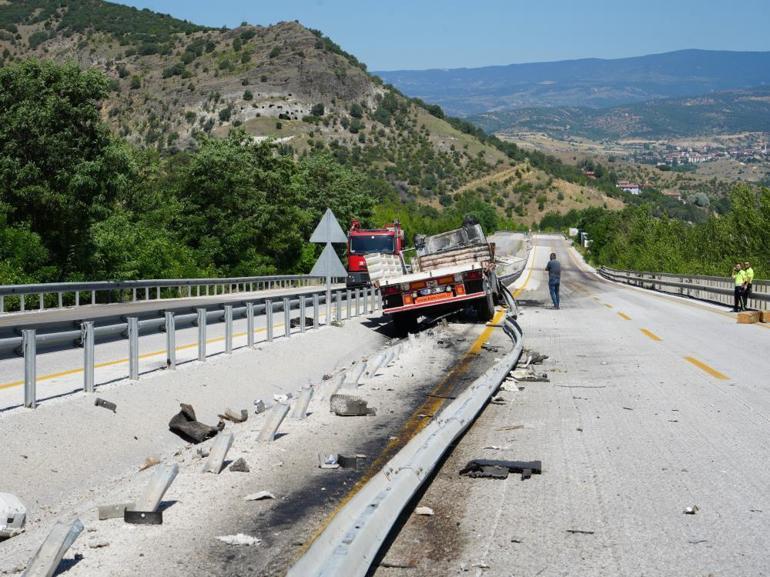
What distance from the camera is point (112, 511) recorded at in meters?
7.07

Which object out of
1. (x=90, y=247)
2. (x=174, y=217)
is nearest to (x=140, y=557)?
(x=90, y=247)

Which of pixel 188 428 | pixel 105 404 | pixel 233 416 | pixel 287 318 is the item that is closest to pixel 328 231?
pixel 287 318

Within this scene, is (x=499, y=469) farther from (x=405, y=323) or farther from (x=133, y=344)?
(x=405, y=323)

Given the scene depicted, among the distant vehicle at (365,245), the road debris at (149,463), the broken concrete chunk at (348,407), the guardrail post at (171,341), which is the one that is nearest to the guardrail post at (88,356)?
the road debris at (149,463)

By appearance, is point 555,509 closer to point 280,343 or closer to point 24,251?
point 280,343

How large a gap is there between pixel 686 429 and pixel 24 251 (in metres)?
31.6

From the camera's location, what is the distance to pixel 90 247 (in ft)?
136

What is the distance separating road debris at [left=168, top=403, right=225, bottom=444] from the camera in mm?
11250

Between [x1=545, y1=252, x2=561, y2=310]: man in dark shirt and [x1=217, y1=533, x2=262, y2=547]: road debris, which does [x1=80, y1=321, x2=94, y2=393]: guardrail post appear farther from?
[x1=545, y1=252, x2=561, y2=310]: man in dark shirt

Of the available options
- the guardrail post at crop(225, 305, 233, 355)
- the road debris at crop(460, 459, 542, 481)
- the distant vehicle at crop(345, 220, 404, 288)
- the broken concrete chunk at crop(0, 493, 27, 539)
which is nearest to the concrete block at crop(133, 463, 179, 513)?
the broken concrete chunk at crop(0, 493, 27, 539)

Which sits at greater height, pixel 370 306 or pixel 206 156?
pixel 206 156

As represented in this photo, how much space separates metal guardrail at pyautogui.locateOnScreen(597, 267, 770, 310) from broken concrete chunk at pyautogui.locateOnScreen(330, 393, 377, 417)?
76.7 feet

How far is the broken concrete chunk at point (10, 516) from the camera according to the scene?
7047 mm

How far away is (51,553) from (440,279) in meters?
19.6
